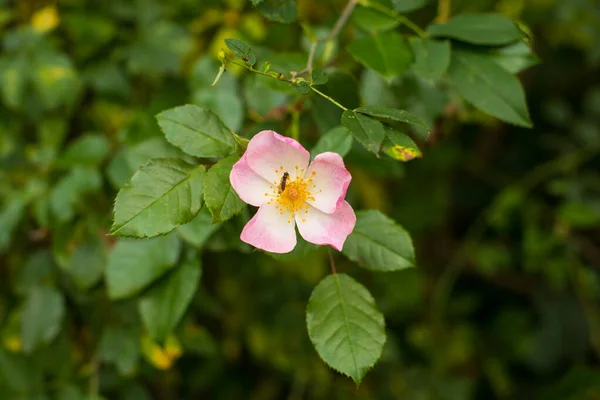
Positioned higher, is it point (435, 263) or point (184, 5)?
point (184, 5)

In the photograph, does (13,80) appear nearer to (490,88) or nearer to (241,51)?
(241,51)

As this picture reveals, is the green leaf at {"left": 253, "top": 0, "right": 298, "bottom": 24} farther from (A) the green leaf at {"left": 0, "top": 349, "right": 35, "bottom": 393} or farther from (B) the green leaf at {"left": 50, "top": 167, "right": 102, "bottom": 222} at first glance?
(A) the green leaf at {"left": 0, "top": 349, "right": 35, "bottom": 393}

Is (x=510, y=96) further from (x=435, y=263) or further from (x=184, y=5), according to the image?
(x=435, y=263)

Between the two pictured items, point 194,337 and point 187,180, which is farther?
point 194,337

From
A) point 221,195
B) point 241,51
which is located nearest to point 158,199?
point 221,195

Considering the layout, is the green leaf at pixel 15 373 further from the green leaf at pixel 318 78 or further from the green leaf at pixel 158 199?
the green leaf at pixel 318 78

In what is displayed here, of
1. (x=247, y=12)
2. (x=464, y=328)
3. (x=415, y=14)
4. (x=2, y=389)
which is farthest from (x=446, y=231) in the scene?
(x=2, y=389)
